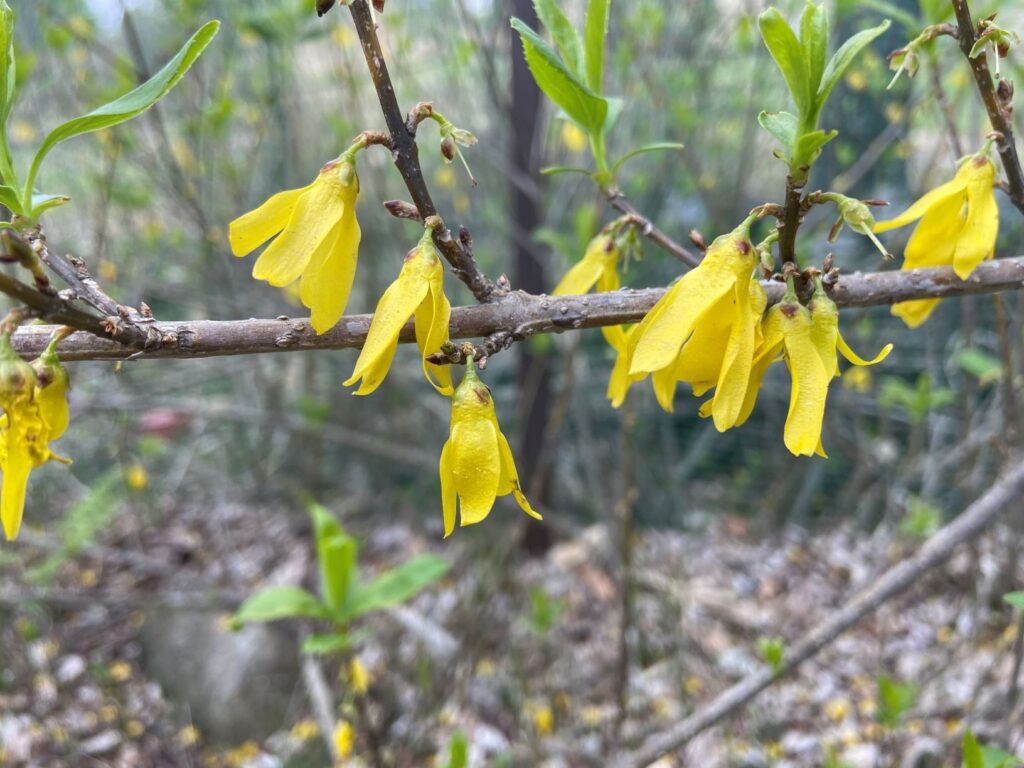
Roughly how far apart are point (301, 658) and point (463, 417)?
2636mm

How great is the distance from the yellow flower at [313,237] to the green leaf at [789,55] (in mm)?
497

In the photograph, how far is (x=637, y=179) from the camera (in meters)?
3.63

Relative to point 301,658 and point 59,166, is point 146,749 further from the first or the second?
point 59,166

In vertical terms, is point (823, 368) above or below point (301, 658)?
above

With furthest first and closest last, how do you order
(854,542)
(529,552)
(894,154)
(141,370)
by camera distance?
(141,370), (529,552), (854,542), (894,154)

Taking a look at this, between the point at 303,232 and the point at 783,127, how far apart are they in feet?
1.90

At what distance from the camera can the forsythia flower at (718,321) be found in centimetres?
81

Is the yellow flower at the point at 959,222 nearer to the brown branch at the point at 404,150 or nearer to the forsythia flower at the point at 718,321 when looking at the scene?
the forsythia flower at the point at 718,321

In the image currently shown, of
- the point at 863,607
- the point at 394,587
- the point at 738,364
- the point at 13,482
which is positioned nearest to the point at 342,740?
the point at 394,587

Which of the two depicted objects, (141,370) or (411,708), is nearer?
(411,708)

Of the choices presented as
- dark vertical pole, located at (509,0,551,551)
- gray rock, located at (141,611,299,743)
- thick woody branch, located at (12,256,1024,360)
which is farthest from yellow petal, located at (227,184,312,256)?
gray rock, located at (141,611,299,743)

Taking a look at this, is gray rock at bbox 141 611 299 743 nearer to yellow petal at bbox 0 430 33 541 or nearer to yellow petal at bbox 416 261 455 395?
yellow petal at bbox 0 430 33 541

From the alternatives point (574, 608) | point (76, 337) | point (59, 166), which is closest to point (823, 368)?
point (76, 337)

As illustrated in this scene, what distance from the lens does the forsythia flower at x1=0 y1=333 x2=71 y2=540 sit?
72cm
